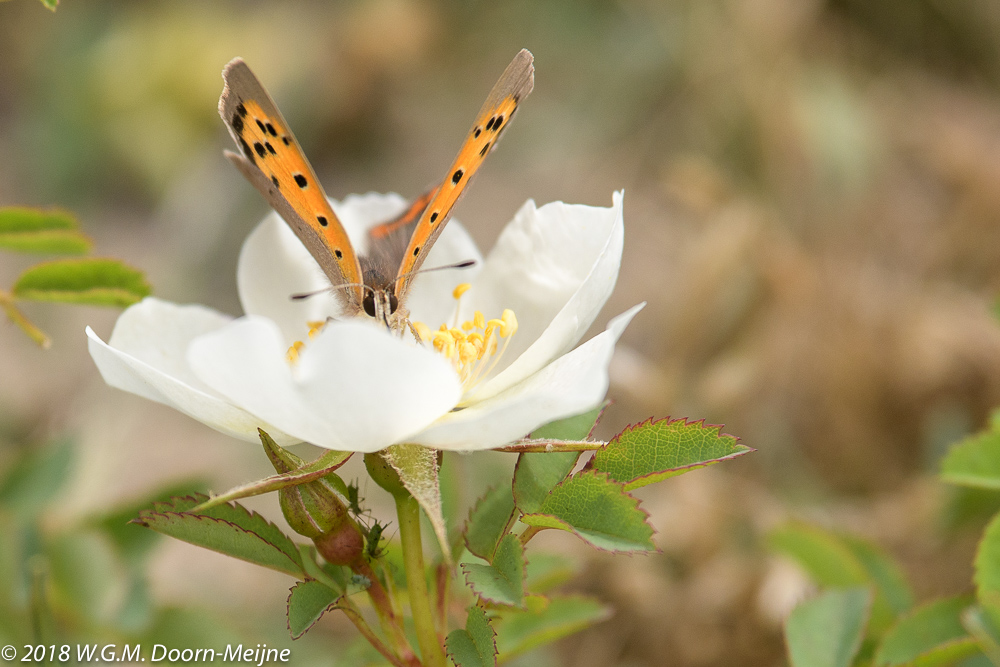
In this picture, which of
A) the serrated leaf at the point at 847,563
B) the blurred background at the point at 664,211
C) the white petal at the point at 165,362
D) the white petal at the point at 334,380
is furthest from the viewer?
the blurred background at the point at 664,211

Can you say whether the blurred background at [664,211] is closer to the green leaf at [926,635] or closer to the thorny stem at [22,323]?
the thorny stem at [22,323]

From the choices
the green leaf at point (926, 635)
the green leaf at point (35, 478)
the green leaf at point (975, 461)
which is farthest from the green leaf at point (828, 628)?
the green leaf at point (35, 478)

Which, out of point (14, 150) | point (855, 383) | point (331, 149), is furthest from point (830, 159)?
point (14, 150)

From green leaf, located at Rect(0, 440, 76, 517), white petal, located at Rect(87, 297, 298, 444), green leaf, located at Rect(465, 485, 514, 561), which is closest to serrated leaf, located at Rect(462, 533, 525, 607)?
green leaf, located at Rect(465, 485, 514, 561)

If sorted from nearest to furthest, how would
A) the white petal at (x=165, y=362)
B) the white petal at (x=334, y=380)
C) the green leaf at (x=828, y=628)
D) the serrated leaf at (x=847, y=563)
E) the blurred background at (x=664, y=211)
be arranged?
the white petal at (x=334, y=380), the white petal at (x=165, y=362), the green leaf at (x=828, y=628), the serrated leaf at (x=847, y=563), the blurred background at (x=664, y=211)

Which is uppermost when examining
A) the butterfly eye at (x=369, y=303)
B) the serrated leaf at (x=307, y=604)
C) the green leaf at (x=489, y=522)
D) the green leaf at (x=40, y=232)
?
the green leaf at (x=40, y=232)

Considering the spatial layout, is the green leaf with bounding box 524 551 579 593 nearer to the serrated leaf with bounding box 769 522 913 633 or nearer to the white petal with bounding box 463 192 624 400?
the white petal with bounding box 463 192 624 400

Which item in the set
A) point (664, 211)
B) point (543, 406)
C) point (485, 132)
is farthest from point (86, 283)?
point (664, 211)
